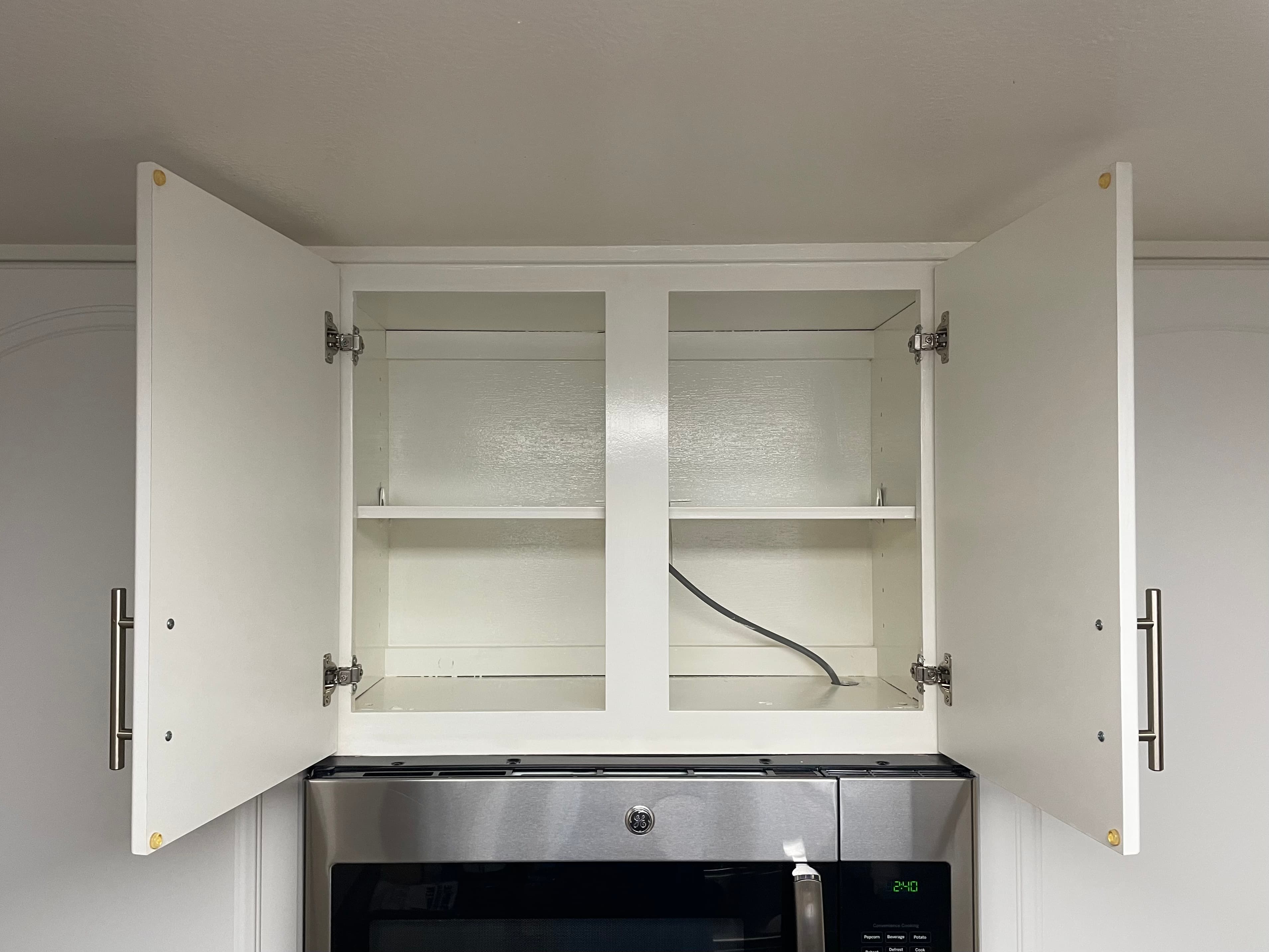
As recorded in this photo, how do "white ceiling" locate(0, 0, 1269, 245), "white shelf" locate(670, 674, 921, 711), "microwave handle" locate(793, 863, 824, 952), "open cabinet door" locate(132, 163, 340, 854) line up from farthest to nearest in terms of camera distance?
1. "white shelf" locate(670, 674, 921, 711)
2. "microwave handle" locate(793, 863, 824, 952)
3. "open cabinet door" locate(132, 163, 340, 854)
4. "white ceiling" locate(0, 0, 1269, 245)

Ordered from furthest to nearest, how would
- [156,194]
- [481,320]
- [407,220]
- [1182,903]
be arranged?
[481,320] → [1182,903] → [407,220] → [156,194]

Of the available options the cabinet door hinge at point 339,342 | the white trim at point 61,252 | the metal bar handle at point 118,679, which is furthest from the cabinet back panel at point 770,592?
the white trim at point 61,252

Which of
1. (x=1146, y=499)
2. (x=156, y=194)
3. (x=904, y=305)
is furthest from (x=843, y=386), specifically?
(x=156, y=194)

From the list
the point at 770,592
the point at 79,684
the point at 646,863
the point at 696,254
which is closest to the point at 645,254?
the point at 696,254

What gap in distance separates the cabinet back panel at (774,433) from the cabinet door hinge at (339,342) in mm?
495

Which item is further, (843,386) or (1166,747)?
(843,386)

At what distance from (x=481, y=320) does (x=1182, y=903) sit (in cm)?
135

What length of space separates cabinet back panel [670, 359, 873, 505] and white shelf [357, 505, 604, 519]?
283 mm

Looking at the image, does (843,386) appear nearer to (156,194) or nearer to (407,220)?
(407,220)

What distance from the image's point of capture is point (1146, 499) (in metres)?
1.25

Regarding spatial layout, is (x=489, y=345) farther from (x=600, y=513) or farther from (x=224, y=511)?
(x=224, y=511)

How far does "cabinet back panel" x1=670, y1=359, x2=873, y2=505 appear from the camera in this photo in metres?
1.39

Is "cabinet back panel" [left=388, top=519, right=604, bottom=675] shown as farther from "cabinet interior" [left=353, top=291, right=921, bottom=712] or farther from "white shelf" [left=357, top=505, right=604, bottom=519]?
"white shelf" [left=357, top=505, right=604, bottom=519]

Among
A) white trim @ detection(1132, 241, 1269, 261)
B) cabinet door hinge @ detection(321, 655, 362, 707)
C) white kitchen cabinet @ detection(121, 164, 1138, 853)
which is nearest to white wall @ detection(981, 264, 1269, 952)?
white trim @ detection(1132, 241, 1269, 261)
